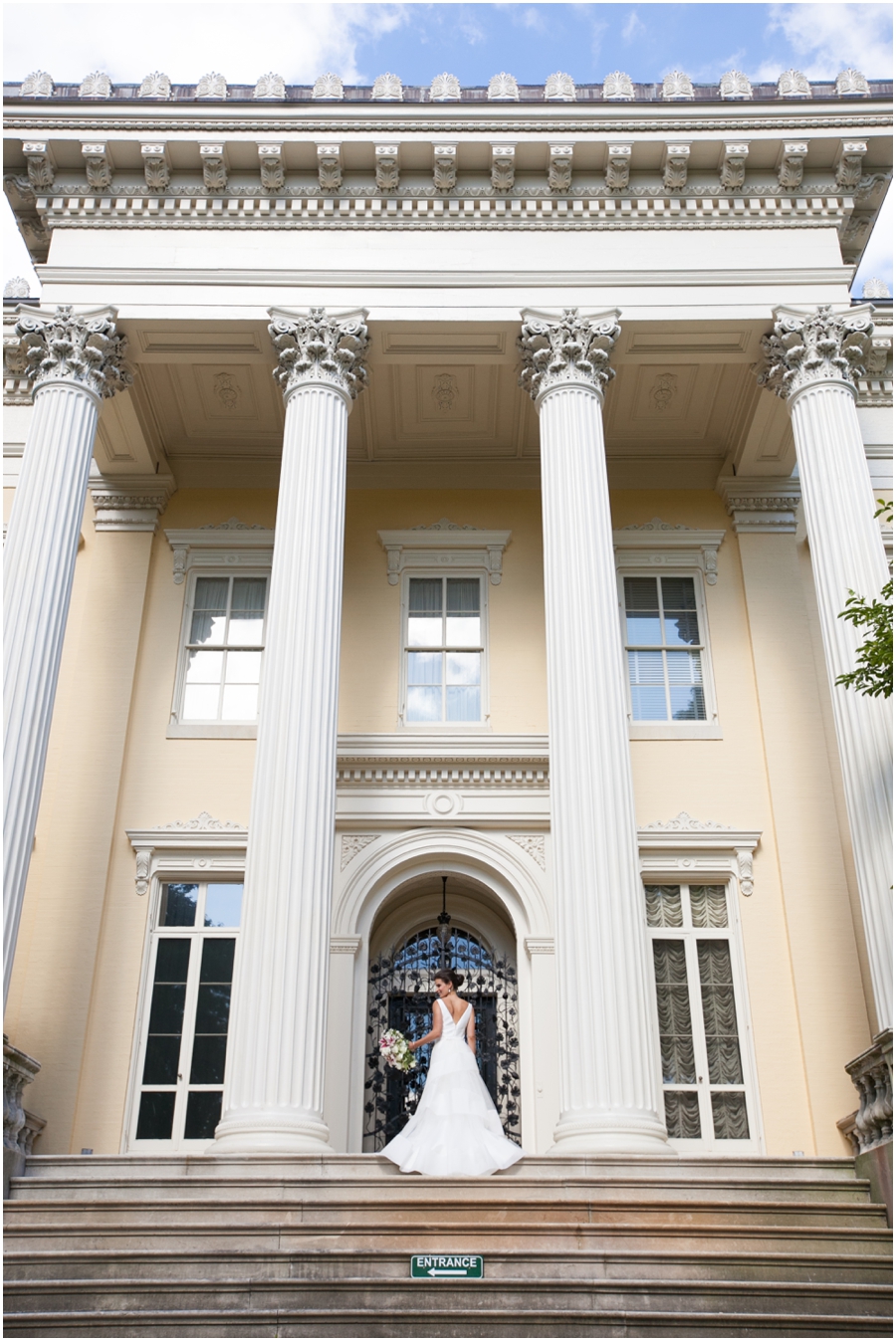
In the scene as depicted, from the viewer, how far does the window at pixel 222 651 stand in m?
14.8

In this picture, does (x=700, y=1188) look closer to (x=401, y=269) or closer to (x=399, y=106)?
(x=401, y=269)

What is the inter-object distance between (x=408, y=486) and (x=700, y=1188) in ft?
33.6

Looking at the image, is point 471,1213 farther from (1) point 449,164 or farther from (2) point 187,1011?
(1) point 449,164

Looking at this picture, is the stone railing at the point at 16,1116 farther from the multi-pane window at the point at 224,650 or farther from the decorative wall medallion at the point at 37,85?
the decorative wall medallion at the point at 37,85

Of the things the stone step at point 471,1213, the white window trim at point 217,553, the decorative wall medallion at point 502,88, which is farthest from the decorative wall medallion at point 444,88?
the stone step at point 471,1213

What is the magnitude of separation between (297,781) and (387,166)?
7.47 meters

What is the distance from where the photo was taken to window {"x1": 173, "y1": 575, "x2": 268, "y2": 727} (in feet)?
48.6

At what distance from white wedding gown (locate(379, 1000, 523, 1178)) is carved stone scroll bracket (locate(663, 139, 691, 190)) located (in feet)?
32.4

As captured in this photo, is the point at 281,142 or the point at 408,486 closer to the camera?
the point at 281,142

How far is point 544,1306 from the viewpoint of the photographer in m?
6.91

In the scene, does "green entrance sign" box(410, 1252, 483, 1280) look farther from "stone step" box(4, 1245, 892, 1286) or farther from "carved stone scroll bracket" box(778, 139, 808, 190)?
"carved stone scroll bracket" box(778, 139, 808, 190)

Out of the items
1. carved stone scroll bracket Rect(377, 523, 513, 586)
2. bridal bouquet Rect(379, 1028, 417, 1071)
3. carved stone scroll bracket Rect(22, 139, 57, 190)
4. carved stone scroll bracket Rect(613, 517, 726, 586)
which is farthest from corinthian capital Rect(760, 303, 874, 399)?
carved stone scroll bracket Rect(22, 139, 57, 190)

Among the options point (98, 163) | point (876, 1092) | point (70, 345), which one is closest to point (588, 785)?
point (876, 1092)

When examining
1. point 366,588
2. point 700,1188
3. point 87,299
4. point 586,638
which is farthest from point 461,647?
point 700,1188
